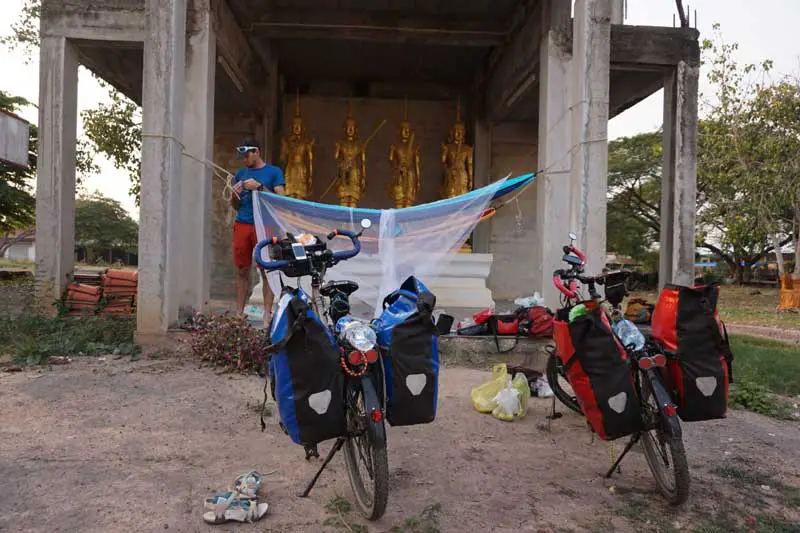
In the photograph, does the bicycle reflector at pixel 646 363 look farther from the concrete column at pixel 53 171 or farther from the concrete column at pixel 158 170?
the concrete column at pixel 53 171

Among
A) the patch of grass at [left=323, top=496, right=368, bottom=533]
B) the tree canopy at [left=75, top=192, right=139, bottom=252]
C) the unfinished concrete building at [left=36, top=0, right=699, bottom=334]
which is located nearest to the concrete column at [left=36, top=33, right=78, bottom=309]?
the unfinished concrete building at [left=36, top=0, right=699, bottom=334]

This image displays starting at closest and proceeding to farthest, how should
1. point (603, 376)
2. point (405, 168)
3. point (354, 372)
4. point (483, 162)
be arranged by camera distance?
point (354, 372) → point (603, 376) → point (405, 168) → point (483, 162)

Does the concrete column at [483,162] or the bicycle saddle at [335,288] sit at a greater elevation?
the concrete column at [483,162]

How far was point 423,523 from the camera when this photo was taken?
2475 mm

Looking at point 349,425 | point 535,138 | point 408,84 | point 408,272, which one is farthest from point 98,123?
point 349,425

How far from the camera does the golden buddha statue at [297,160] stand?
1045 centimetres

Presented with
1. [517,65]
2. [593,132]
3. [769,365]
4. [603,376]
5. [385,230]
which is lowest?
[769,365]

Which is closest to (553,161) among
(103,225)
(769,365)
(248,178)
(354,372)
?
(769,365)

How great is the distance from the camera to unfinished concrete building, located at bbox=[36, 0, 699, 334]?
18.9 feet

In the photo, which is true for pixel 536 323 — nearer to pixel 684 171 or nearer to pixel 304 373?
pixel 684 171

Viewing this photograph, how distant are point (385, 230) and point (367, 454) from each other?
3021 millimetres

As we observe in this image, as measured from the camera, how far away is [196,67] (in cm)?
642

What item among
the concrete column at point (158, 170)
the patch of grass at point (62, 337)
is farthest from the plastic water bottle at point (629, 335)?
the patch of grass at point (62, 337)

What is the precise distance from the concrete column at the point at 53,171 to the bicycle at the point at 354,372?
223 inches
